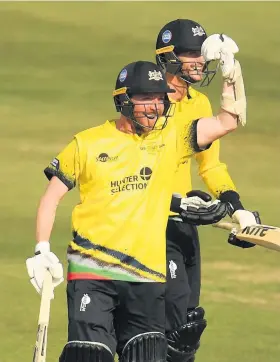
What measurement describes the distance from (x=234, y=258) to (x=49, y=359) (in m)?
4.17

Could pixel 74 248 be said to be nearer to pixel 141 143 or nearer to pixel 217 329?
pixel 141 143

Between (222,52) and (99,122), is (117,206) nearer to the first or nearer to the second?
(222,52)

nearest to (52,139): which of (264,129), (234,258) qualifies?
(264,129)

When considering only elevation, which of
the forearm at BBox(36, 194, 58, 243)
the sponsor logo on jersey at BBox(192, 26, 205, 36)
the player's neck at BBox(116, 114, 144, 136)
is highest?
the sponsor logo on jersey at BBox(192, 26, 205, 36)

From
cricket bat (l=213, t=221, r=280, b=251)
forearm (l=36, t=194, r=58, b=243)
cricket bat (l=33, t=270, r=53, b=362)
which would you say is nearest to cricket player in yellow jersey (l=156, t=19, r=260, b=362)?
cricket bat (l=213, t=221, r=280, b=251)

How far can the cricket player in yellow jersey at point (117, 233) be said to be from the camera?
31.7ft

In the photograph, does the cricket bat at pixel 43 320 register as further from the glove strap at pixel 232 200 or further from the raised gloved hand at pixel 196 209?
the glove strap at pixel 232 200

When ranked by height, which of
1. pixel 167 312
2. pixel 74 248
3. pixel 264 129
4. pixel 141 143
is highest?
pixel 141 143

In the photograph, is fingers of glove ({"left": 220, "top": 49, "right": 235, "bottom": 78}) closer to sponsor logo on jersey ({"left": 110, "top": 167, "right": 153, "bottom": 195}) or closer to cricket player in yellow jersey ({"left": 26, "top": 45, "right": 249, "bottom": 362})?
cricket player in yellow jersey ({"left": 26, "top": 45, "right": 249, "bottom": 362})

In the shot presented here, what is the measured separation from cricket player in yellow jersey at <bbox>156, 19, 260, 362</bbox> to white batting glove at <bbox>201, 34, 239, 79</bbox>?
0.76 m

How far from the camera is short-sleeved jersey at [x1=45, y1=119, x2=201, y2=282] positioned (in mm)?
9695

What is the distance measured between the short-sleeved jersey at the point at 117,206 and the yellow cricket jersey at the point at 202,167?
119 centimetres

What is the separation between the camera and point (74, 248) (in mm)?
9844

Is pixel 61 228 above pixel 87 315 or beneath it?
beneath
